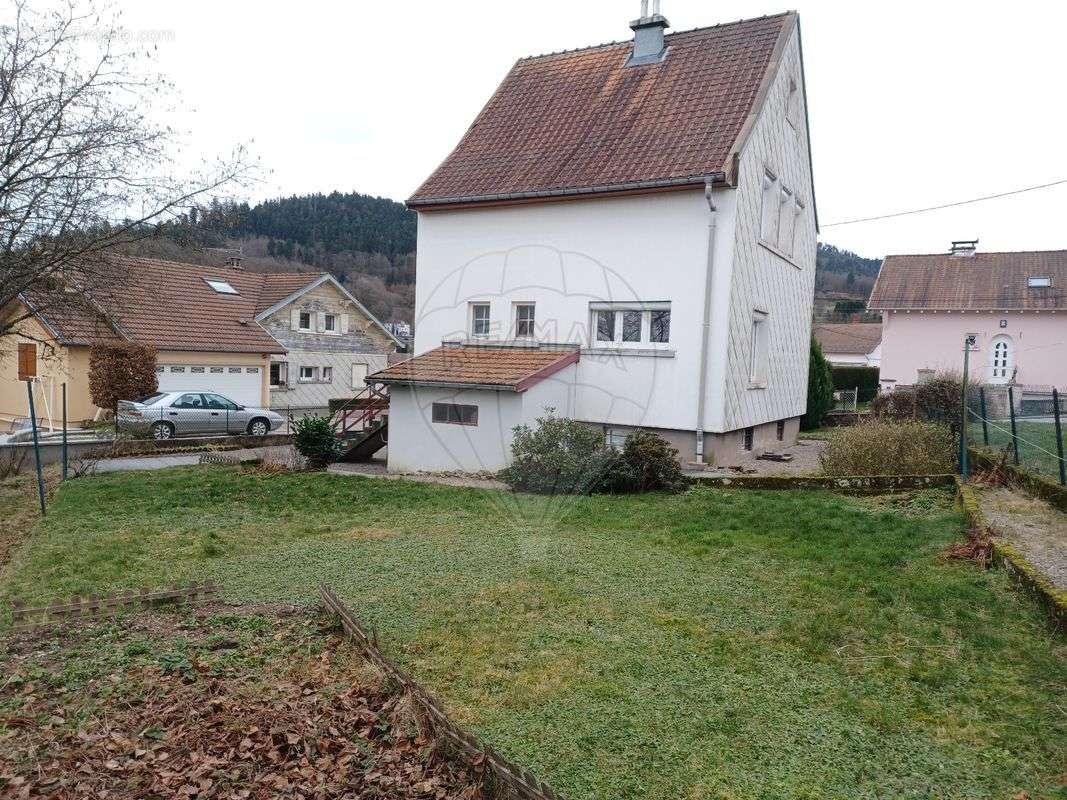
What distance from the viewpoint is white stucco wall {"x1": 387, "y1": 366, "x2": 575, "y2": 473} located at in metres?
13.9

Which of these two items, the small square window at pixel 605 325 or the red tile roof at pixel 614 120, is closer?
the red tile roof at pixel 614 120

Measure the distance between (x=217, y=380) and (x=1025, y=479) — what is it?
2745 cm

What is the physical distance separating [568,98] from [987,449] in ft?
38.4

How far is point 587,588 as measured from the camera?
7031mm

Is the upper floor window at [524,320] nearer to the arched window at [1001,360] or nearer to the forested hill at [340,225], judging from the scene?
the arched window at [1001,360]

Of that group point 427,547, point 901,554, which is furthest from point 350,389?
point 901,554

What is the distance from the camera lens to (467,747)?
3.94m

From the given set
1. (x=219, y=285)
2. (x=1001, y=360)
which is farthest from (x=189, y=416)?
(x=1001, y=360)

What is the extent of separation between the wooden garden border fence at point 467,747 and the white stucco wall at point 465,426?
8.44m

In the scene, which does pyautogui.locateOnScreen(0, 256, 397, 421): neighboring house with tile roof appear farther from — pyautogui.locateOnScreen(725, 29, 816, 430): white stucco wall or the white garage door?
pyautogui.locateOnScreen(725, 29, 816, 430): white stucco wall

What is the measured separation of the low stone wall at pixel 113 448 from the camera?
16.5 meters

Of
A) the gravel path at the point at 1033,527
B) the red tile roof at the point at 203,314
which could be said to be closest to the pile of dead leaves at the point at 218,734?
the gravel path at the point at 1033,527

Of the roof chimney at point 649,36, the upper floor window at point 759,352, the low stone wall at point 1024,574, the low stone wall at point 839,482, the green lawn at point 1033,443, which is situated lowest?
the low stone wall at point 839,482

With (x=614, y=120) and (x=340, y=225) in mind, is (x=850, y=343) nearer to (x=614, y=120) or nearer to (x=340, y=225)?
(x=340, y=225)
